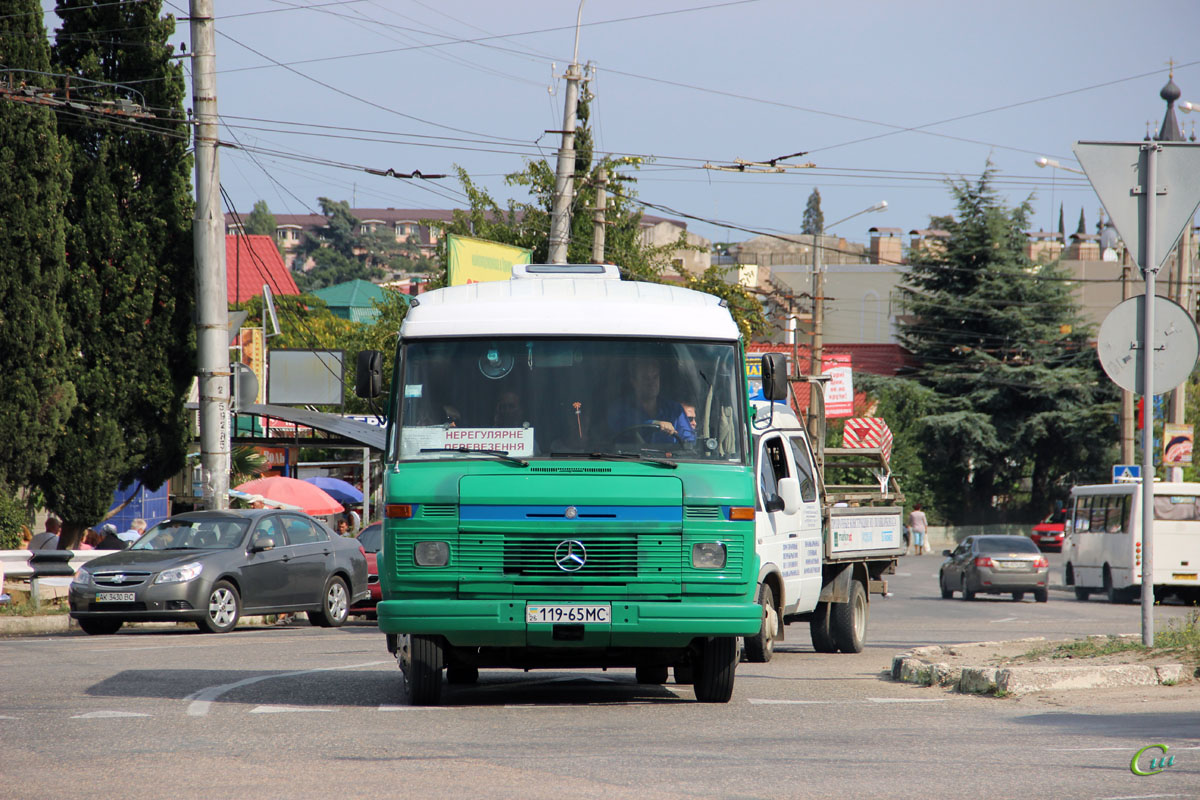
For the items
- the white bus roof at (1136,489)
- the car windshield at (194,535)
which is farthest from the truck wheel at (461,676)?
the white bus roof at (1136,489)

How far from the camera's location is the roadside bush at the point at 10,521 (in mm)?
24297

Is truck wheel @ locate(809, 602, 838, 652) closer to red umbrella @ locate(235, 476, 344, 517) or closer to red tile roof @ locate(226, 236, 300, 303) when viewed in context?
red umbrella @ locate(235, 476, 344, 517)

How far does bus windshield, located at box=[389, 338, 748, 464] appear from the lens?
9.66 meters

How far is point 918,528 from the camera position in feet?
195

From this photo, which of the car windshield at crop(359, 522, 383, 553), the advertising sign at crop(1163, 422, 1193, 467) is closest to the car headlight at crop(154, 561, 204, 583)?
the car windshield at crop(359, 522, 383, 553)

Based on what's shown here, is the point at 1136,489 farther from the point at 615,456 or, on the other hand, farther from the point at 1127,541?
the point at 615,456

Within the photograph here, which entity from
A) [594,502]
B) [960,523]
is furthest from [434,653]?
[960,523]

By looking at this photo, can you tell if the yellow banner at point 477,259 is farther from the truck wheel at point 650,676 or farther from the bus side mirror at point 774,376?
the bus side mirror at point 774,376

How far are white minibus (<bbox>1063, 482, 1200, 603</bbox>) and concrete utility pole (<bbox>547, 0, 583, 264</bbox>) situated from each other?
13.3 metres

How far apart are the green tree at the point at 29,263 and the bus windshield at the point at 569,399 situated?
14.1 meters

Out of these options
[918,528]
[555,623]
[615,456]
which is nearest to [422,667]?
[555,623]

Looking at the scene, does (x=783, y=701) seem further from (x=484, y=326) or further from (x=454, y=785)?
(x=454, y=785)

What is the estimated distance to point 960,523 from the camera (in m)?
66.3

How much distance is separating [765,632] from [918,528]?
4696 centimetres
